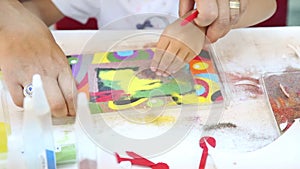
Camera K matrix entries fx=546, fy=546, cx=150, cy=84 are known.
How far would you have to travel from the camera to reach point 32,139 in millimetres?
609

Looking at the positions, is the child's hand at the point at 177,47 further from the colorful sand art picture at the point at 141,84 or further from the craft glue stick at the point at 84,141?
the craft glue stick at the point at 84,141

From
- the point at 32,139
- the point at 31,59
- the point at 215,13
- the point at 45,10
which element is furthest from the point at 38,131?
the point at 45,10

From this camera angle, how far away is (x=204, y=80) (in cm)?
81

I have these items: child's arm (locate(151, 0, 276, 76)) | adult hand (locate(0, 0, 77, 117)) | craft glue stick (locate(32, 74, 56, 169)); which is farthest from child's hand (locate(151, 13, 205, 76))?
craft glue stick (locate(32, 74, 56, 169))

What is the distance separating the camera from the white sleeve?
102cm

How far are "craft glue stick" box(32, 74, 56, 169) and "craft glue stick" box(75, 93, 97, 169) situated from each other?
0.11 ft

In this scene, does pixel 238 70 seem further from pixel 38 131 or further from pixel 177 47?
pixel 38 131

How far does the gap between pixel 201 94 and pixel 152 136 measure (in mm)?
108

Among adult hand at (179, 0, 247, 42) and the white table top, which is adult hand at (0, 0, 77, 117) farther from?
adult hand at (179, 0, 247, 42)

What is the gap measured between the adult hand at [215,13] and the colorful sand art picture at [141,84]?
0.15ft

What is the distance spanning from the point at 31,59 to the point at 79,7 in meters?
0.27

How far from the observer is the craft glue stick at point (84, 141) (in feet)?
1.97

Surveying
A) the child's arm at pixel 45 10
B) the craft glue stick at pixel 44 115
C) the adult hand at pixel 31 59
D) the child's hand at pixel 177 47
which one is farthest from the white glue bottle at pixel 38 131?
the child's arm at pixel 45 10

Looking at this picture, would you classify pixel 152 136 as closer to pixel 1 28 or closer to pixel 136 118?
pixel 136 118
